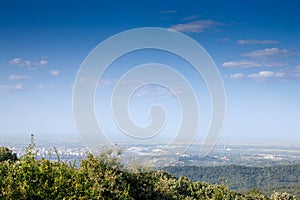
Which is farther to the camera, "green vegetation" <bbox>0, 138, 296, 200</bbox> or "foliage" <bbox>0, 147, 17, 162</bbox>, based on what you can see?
"foliage" <bbox>0, 147, 17, 162</bbox>

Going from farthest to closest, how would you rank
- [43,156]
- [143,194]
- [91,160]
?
[143,194] < [91,160] < [43,156]

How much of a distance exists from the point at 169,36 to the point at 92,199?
9.01 metres

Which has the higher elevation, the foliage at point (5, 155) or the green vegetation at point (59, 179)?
the green vegetation at point (59, 179)

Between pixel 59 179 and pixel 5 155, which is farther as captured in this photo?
pixel 5 155

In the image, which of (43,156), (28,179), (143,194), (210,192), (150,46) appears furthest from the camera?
(210,192)

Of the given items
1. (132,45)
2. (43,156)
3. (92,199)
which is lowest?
(92,199)

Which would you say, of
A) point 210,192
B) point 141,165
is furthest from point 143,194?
point 210,192

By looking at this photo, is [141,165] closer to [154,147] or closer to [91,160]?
[154,147]

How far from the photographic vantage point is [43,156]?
11547mm

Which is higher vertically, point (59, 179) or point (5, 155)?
point (59, 179)

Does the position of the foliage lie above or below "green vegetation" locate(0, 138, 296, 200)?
below

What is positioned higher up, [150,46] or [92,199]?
[150,46]

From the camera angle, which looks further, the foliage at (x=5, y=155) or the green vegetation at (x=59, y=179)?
the foliage at (x=5, y=155)

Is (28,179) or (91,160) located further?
(91,160)
